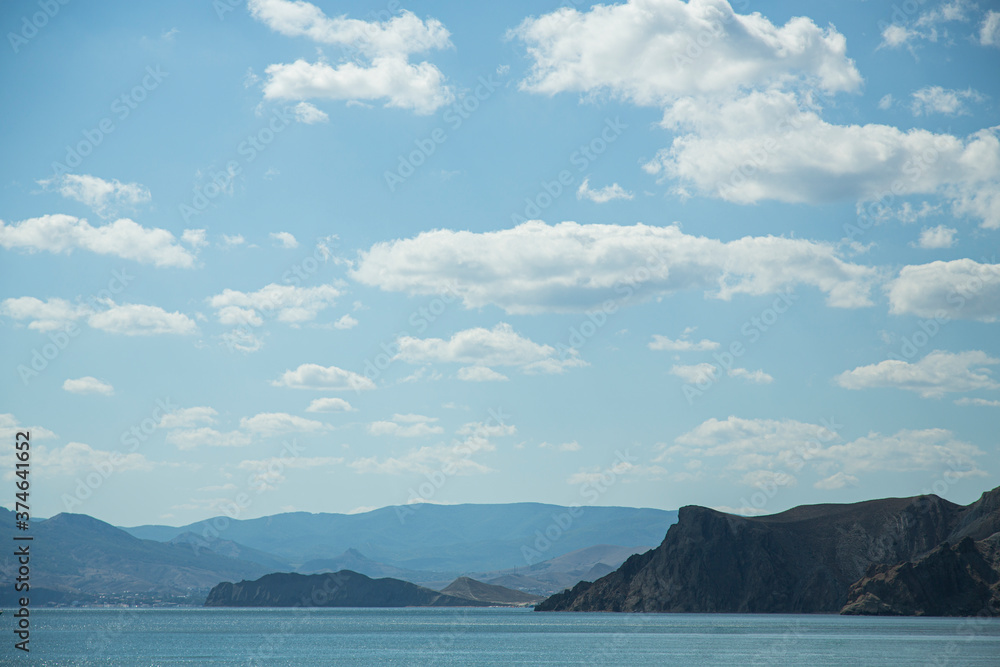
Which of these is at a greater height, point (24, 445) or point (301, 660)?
point (24, 445)

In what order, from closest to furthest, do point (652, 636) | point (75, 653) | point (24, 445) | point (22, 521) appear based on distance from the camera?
point (24, 445) < point (22, 521) < point (75, 653) < point (652, 636)

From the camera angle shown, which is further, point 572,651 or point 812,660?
point 572,651

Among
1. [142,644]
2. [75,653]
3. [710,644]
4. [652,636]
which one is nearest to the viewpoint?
[75,653]

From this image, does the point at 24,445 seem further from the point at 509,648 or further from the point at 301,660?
the point at 509,648

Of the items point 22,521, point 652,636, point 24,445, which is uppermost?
point 24,445

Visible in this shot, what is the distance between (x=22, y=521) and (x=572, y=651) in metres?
98.9

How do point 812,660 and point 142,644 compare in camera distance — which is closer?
point 812,660

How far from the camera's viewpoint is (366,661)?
132 meters

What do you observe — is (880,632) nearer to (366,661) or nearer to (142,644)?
(366,661)

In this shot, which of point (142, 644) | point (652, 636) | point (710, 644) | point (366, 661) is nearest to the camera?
point (366, 661)

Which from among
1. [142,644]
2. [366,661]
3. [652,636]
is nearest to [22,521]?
[366,661]

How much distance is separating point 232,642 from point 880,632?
125953 mm

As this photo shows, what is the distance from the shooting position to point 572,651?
150m

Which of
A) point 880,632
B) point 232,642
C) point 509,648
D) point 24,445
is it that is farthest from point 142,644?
point 880,632
